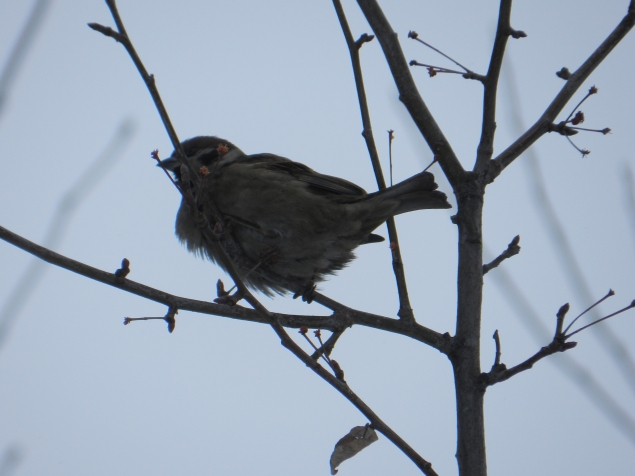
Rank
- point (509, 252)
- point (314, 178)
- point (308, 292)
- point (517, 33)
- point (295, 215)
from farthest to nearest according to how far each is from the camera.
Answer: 1. point (314, 178)
2. point (295, 215)
3. point (308, 292)
4. point (509, 252)
5. point (517, 33)

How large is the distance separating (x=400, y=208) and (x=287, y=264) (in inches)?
31.5

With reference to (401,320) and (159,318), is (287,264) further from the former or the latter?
(159,318)

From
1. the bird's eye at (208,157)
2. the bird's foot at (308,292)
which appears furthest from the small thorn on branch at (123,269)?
the bird's eye at (208,157)

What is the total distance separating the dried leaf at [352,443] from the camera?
9.13 ft

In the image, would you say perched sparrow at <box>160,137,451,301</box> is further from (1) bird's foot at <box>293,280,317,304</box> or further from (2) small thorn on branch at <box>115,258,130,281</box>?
(2) small thorn on branch at <box>115,258,130,281</box>

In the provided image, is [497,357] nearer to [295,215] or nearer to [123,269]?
[123,269]

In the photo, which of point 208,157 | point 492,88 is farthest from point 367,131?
point 208,157

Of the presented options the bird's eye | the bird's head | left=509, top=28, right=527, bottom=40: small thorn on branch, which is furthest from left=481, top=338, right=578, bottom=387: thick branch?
the bird's eye

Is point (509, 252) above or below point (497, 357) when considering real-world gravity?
above

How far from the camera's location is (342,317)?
10.2 feet

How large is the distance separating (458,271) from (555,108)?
93 centimetres

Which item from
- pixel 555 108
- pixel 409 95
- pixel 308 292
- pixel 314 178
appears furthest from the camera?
pixel 314 178

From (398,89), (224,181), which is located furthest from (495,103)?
(224,181)

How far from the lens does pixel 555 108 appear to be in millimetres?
3145
